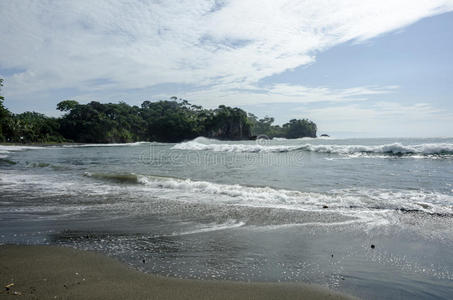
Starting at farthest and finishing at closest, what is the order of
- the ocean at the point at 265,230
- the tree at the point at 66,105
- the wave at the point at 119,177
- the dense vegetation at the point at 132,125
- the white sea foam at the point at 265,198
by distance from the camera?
the tree at the point at 66,105, the dense vegetation at the point at 132,125, the wave at the point at 119,177, the white sea foam at the point at 265,198, the ocean at the point at 265,230

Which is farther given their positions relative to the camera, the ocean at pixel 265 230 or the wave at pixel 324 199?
the wave at pixel 324 199

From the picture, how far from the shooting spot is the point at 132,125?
103 m

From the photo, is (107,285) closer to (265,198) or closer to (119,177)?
(265,198)

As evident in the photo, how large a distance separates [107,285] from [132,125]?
105982 mm

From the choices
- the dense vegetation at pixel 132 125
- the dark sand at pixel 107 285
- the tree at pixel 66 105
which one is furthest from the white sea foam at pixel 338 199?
the tree at pixel 66 105

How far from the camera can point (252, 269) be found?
3086mm

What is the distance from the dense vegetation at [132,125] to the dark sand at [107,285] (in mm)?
63581

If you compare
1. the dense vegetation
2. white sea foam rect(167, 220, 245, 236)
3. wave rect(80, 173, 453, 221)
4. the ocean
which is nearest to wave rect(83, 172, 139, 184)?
the ocean

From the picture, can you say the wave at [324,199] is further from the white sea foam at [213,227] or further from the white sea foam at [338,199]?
the white sea foam at [213,227]

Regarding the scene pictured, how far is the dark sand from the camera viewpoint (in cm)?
253

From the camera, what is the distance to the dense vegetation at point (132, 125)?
224ft

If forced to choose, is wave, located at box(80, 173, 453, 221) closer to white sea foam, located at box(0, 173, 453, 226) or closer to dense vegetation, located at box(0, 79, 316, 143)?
white sea foam, located at box(0, 173, 453, 226)

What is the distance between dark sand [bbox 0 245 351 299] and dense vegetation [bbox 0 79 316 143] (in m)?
63.6

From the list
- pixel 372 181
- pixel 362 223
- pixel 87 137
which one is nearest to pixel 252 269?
pixel 362 223
